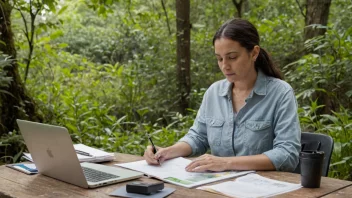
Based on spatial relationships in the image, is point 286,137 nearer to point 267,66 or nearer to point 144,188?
point 267,66

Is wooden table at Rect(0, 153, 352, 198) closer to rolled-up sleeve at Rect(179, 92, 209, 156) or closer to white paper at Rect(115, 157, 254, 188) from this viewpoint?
white paper at Rect(115, 157, 254, 188)

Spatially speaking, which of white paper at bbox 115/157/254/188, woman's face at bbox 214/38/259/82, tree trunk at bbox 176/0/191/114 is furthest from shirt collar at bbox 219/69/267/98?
tree trunk at bbox 176/0/191/114

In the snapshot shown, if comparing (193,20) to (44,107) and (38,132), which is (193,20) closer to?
(44,107)

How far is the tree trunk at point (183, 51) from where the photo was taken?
5.81 meters

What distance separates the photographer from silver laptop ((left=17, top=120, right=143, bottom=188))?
1763 mm

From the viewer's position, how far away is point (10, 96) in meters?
4.03

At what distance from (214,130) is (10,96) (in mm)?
2266

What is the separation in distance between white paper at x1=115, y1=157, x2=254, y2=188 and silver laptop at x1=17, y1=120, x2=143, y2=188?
98 mm

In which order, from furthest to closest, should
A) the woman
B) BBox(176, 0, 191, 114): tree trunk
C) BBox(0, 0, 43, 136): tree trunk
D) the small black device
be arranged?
BBox(176, 0, 191, 114): tree trunk, BBox(0, 0, 43, 136): tree trunk, the woman, the small black device

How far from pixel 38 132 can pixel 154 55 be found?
467 centimetres

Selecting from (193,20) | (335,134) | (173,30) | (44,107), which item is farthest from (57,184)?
(193,20)

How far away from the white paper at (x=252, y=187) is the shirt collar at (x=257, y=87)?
60cm

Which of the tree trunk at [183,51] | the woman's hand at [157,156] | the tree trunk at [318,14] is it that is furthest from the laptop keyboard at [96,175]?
the tree trunk at [183,51]

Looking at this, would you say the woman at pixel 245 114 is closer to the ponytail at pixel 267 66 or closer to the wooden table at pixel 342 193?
the ponytail at pixel 267 66
